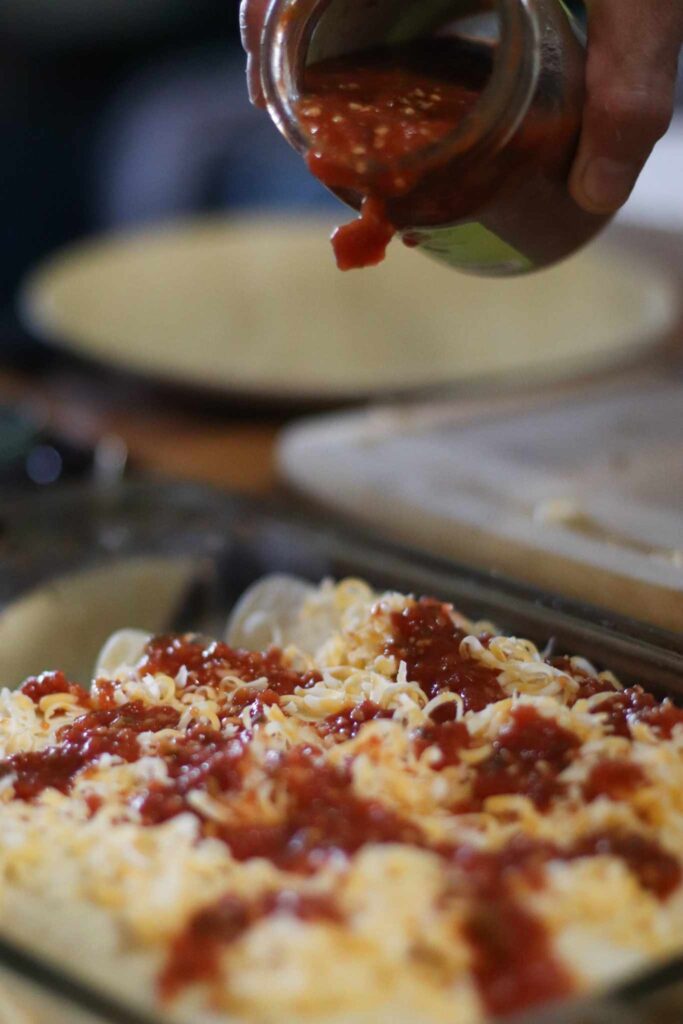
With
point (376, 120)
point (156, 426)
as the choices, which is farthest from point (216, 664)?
point (156, 426)

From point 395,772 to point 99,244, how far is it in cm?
175

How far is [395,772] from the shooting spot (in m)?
0.77

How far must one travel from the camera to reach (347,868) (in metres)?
0.68

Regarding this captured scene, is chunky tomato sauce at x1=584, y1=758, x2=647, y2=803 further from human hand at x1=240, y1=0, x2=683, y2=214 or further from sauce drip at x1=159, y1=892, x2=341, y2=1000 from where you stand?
human hand at x1=240, y1=0, x2=683, y2=214

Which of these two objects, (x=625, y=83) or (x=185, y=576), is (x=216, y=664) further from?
(x=625, y=83)

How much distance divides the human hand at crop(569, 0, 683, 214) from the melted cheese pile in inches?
15.7

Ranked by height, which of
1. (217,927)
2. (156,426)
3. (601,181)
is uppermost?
(601,181)

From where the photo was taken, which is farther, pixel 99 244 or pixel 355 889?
pixel 99 244

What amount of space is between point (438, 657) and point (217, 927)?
12.7 inches

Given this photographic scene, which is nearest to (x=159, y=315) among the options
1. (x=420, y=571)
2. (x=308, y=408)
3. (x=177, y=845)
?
(x=308, y=408)

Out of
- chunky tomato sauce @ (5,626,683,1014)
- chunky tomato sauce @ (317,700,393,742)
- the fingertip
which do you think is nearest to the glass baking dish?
chunky tomato sauce @ (5,626,683,1014)

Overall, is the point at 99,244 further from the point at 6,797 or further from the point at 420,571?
the point at 6,797

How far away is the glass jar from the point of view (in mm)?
913

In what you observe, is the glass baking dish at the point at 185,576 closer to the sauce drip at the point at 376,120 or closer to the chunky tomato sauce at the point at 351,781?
the chunky tomato sauce at the point at 351,781
